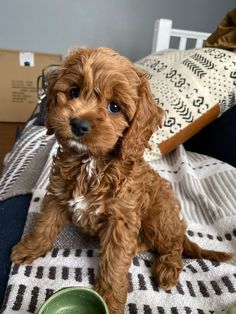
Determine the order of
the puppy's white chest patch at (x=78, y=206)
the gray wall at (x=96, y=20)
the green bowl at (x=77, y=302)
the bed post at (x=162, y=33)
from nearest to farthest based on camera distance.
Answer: the green bowl at (x=77, y=302), the puppy's white chest patch at (x=78, y=206), the bed post at (x=162, y=33), the gray wall at (x=96, y=20)

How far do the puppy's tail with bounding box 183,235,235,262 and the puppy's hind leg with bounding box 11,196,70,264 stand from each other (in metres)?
0.37

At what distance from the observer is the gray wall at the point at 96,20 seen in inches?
112

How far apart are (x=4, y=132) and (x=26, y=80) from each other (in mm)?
473

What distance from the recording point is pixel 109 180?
0.97m

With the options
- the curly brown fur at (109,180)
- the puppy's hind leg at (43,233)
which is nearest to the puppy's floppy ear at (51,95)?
the curly brown fur at (109,180)

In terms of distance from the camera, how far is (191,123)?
1.50 m

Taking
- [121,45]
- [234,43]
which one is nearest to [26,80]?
[121,45]

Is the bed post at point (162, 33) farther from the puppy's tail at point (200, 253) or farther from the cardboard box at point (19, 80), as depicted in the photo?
the puppy's tail at point (200, 253)

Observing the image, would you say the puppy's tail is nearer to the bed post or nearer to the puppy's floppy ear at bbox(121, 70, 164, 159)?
the puppy's floppy ear at bbox(121, 70, 164, 159)

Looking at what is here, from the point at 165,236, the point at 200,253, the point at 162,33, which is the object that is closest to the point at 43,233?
the point at 165,236

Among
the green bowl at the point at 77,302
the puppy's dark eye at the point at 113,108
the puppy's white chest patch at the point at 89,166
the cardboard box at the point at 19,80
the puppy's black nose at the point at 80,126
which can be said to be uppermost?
the puppy's dark eye at the point at 113,108

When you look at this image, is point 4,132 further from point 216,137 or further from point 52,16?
point 216,137

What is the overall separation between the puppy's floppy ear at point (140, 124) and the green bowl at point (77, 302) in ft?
1.17

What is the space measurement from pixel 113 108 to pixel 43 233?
1.37 feet
